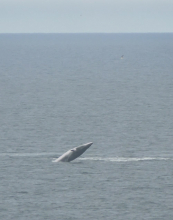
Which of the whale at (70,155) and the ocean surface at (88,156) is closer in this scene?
the ocean surface at (88,156)

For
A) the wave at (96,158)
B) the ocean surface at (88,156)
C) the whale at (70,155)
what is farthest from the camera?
the wave at (96,158)

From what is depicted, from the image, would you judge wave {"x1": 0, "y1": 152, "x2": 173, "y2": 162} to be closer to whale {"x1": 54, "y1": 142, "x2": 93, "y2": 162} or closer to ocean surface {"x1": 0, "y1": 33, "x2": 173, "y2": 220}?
ocean surface {"x1": 0, "y1": 33, "x2": 173, "y2": 220}

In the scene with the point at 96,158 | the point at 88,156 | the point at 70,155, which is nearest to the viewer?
the point at 70,155

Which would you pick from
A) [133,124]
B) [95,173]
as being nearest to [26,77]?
[133,124]

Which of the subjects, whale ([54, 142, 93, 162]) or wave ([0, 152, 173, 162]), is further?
wave ([0, 152, 173, 162])

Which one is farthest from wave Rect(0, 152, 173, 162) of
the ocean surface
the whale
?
the whale

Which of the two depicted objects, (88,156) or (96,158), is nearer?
(96,158)

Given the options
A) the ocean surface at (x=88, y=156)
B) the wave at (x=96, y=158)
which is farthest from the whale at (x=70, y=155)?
the wave at (x=96, y=158)

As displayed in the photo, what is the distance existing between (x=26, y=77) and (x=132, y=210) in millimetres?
114292

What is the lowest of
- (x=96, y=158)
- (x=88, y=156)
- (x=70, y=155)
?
(x=96, y=158)

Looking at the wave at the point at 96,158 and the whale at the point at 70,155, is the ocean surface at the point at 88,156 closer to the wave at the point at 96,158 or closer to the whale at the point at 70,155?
the wave at the point at 96,158

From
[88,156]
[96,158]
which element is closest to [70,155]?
[96,158]

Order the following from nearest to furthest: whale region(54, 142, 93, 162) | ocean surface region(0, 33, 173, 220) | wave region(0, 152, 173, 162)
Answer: ocean surface region(0, 33, 173, 220) → whale region(54, 142, 93, 162) → wave region(0, 152, 173, 162)

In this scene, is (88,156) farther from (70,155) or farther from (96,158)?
(70,155)
